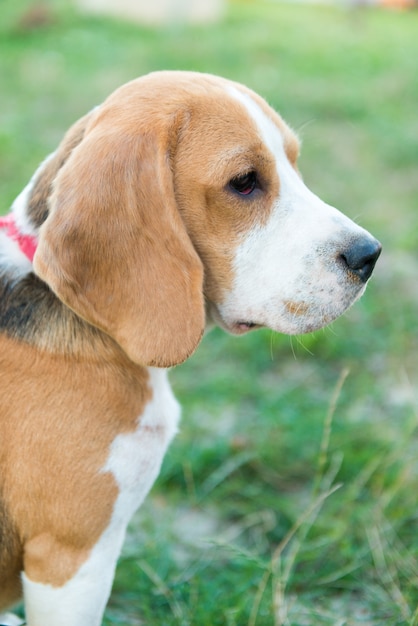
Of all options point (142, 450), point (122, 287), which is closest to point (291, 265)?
point (122, 287)

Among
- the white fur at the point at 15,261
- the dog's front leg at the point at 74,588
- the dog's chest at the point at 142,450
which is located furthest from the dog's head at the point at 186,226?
the dog's front leg at the point at 74,588

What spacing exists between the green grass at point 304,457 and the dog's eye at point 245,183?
920 mm

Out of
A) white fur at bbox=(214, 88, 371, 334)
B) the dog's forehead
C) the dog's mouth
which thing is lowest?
the dog's mouth

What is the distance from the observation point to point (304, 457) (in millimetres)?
4242

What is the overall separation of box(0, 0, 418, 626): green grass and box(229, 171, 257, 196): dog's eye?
0.92 m

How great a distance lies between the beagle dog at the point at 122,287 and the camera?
8.23 feet

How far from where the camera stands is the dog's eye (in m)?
2.71

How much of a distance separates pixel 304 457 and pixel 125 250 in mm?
2097

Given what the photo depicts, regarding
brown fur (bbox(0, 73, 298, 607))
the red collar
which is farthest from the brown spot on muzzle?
the red collar

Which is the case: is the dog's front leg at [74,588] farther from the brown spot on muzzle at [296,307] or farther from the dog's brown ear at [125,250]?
the brown spot on muzzle at [296,307]

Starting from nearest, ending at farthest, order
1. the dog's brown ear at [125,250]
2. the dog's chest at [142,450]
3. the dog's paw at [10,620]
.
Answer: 1. the dog's brown ear at [125,250]
2. the dog's chest at [142,450]
3. the dog's paw at [10,620]

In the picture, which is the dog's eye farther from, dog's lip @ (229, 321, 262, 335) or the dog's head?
dog's lip @ (229, 321, 262, 335)

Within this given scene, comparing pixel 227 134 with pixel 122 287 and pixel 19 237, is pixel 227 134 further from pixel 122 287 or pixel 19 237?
pixel 19 237

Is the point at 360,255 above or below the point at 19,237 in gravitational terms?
below
